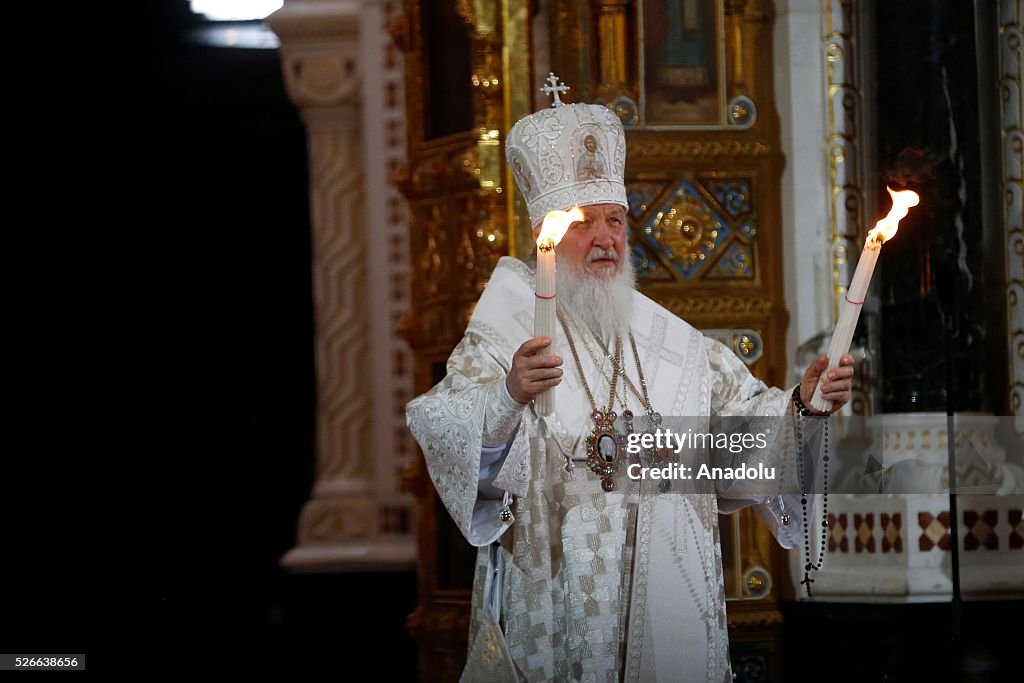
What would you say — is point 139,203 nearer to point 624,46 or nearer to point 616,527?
point 624,46

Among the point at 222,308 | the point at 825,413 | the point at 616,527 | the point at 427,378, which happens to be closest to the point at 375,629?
the point at 427,378

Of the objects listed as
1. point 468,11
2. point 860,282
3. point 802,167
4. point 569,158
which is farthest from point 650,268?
point 860,282

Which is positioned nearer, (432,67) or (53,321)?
(432,67)

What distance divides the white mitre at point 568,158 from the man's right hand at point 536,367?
0.67 m

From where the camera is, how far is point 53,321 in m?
6.11

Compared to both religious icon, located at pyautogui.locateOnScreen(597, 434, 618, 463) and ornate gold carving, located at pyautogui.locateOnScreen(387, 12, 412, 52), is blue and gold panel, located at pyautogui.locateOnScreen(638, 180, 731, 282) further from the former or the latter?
religious icon, located at pyautogui.locateOnScreen(597, 434, 618, 463)

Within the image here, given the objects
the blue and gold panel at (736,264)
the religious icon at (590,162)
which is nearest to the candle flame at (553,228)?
the religious icon at (590,162)

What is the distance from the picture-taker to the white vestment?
3633 millimetres

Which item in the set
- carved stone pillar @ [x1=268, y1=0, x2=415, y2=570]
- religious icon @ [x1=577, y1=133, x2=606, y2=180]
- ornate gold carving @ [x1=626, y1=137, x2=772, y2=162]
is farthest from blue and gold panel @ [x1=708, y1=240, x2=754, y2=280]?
carved stone pillar @ [x1=268, y1=0, x2=415, y2=570]

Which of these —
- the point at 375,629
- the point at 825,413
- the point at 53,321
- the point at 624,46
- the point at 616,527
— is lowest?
the point at 375,629

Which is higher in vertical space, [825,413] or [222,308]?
[222,308]

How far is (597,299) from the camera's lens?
3.88 meters

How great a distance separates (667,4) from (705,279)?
3.34 ft

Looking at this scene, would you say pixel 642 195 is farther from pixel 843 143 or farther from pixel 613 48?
pixel 843 143
